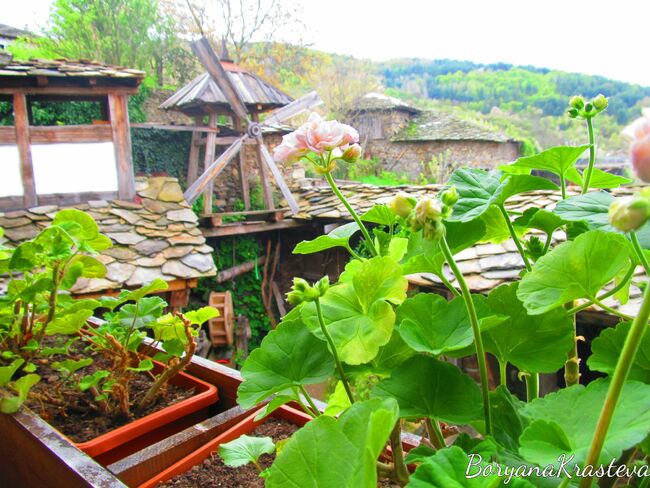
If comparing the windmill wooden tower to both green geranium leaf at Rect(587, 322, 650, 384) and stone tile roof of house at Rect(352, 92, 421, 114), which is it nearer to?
stone tile roof of house at Rect(352, 92, 421, 114)

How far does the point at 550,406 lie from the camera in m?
0.28

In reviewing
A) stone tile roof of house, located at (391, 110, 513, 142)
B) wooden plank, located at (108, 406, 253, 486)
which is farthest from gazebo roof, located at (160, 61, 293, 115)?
wooden plank, located at (108, 406, 253, 486)

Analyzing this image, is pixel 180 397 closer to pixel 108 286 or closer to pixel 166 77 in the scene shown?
pixel 108 286

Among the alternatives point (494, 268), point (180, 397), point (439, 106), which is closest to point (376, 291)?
point (180, 397)

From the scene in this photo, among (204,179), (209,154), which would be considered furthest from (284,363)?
(209,154)

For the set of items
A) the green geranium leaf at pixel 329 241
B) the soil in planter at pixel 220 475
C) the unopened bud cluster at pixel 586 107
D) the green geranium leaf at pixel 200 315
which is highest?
the unopened bud cluster at pixel 586 107

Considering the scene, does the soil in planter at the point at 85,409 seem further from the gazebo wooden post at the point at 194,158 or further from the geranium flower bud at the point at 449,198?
the gazebo wooden post at the point at 194,158

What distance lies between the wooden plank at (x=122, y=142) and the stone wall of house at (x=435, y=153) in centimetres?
612

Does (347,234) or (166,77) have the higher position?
(166,77)

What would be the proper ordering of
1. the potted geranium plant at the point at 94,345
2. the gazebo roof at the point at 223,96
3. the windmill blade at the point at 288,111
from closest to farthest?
the potted geranium plant at the point at 94,345, the gazebo roof at the point at 223,96, the windmill blade at the point at 288,111

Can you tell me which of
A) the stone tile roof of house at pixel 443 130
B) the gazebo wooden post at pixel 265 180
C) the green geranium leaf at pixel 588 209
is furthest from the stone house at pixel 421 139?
the green geranium leaf at pixel 588 209

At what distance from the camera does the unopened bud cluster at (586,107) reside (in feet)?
1.43

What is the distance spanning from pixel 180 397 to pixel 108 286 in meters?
2.95

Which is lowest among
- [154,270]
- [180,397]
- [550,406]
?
[154,270]
